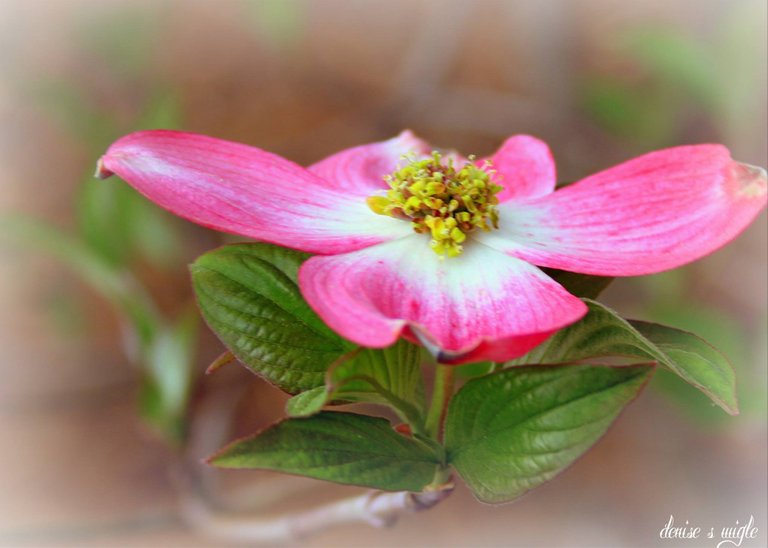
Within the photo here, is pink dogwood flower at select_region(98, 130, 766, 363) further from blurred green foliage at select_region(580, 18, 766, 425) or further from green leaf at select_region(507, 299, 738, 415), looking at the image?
blurred green foliage at select_region(580, 18, 766, 425)

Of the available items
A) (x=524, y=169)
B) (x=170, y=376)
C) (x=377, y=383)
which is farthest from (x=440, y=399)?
(x=170, y=376)

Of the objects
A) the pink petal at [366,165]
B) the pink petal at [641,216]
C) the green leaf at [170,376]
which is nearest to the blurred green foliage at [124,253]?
the green leaf at [170,376]

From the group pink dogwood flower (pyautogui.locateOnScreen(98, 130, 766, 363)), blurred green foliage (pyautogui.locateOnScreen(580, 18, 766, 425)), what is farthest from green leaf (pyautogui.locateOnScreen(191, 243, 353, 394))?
blurred green foliage (pyautogui.locateOnScreen(580, 18, 766, 425))

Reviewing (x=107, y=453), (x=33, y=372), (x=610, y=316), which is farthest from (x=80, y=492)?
(x=610, y=316)

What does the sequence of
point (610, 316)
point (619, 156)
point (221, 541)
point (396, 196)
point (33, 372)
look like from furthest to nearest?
point (619, 156)
point (33, 372)
point (221, 541)
point (396, 196)
point (610, 316)

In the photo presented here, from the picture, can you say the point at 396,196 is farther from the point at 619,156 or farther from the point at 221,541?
the point at 619,156

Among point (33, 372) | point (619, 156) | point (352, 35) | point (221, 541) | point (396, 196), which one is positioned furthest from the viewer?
point (352, 35)

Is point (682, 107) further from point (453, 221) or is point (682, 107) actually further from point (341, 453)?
point (341, 453)
